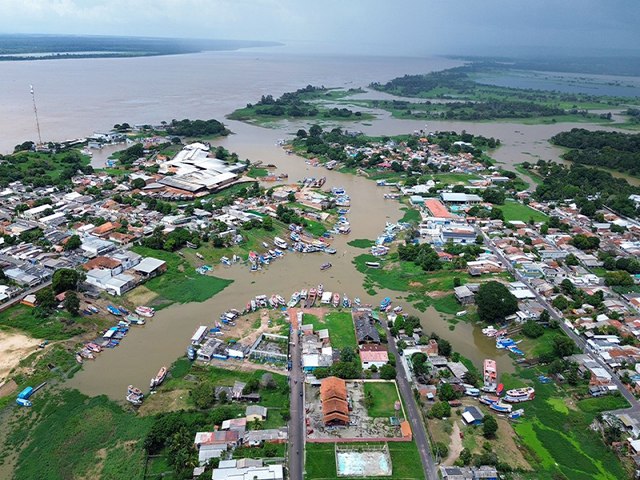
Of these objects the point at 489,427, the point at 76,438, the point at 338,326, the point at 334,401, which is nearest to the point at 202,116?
the point at 338,326

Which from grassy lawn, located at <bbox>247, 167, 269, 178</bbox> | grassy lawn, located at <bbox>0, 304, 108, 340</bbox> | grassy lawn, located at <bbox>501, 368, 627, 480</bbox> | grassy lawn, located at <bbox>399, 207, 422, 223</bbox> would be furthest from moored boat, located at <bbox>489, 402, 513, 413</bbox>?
grassy lawn, located at <bbox>247, 167, 269, 178</bbox>

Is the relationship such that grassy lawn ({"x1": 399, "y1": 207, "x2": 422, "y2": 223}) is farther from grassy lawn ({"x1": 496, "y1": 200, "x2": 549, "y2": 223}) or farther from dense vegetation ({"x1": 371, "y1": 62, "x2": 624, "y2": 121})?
dense vegetation ({"x1": 371, "y1": 62, "x2": 624, "y2": 121})

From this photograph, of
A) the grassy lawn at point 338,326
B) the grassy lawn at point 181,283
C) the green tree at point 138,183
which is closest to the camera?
the grassy lawn at point 338,326

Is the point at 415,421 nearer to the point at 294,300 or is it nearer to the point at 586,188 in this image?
the point at 294,300

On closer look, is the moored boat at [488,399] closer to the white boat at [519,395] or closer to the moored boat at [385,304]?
the white boat at [519,395]

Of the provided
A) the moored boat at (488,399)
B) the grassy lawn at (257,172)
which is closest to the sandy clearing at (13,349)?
the moored boat at (488,399)

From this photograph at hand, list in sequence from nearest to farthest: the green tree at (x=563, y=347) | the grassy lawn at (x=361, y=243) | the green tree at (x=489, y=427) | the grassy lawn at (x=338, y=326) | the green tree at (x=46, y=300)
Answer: the green tree at (x=489, y=427), the green tree at (x=563, y=347), the grassy lawn at (x=338, y=326), the green tree at (x=46, y=300), the grassy lawn at (x=361, y=243)
